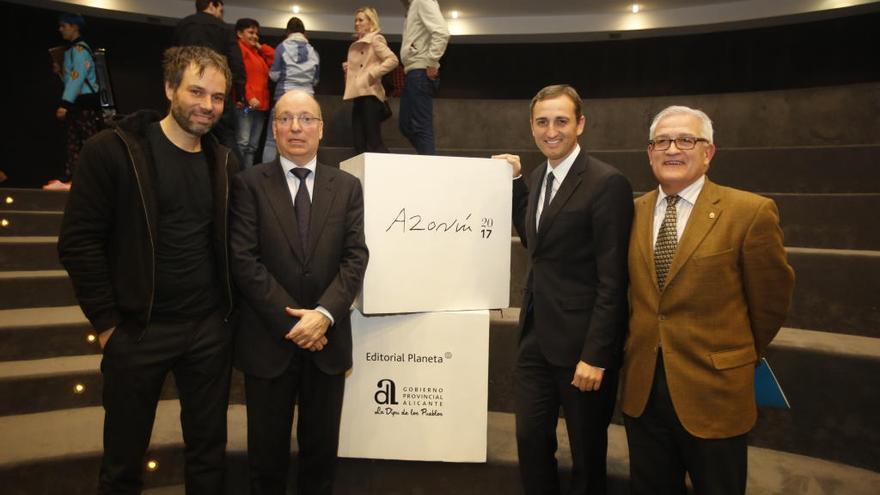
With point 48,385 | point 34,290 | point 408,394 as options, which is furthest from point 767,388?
point 34,290

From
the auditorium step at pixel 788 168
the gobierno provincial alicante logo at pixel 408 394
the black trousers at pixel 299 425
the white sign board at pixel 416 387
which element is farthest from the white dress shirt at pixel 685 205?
the auditorium step at pixel 788 168

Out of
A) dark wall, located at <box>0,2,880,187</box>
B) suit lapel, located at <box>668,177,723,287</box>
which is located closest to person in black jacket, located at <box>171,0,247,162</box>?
suit lapel, located at <box>668,177,723,287</box>

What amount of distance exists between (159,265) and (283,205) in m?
0.40

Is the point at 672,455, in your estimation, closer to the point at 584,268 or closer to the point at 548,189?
the point at 584,268

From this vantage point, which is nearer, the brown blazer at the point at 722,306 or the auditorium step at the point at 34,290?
the brown blazer at the point at 722,306

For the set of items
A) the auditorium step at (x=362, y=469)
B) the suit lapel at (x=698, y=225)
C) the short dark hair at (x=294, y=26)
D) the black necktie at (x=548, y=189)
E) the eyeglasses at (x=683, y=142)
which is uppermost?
the short dark hair at (x=294, y=26)

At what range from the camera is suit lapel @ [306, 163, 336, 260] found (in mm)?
1736

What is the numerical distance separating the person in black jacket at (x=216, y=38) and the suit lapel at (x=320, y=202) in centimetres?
194

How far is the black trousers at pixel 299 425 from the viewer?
172 cm

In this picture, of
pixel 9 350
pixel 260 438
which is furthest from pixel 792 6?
pixel 9 350

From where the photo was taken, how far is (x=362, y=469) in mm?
2129

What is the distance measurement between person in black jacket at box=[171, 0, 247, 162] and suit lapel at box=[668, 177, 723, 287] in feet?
9.46

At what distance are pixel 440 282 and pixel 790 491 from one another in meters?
1.42

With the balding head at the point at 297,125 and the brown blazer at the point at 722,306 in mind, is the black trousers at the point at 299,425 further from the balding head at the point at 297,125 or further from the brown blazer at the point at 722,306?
the brown blazer at the point at 722,306
